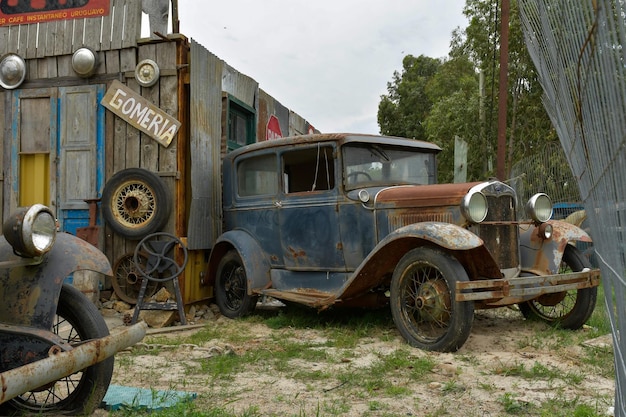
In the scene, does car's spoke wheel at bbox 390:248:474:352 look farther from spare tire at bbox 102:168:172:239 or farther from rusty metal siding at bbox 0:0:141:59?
rusty metal siding at bbox 0:0:141:59

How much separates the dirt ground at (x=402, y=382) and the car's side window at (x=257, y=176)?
191cm

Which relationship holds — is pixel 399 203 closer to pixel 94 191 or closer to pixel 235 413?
pixel 235 413

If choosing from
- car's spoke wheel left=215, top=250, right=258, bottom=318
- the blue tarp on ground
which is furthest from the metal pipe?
car's spoke wheel left=215, top=250, right=258, bottom=318

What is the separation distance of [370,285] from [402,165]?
1.41 m

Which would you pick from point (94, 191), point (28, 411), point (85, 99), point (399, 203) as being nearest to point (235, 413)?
point (28, 411)

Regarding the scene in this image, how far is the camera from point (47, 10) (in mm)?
6953

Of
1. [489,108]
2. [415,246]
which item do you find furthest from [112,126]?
[489,108]

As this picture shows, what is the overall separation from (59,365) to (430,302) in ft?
9.79

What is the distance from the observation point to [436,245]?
15.1ft

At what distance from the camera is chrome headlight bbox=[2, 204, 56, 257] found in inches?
100.0

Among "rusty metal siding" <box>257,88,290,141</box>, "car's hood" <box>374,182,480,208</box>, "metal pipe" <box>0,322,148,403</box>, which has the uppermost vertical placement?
"rusty metal siding" <box>257,88,290,141</box>

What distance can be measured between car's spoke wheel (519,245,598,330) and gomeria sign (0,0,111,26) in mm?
5728

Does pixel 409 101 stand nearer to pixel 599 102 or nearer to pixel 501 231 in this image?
pixel 501 231

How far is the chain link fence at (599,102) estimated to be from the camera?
1.11m
